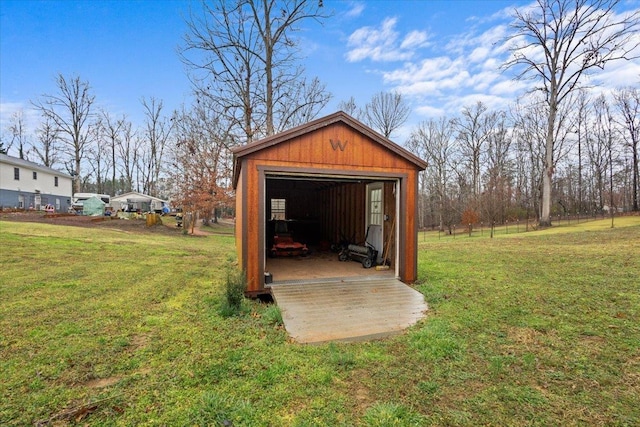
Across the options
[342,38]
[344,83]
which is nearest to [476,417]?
[342,38]

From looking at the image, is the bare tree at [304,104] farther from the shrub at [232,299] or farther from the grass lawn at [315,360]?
the shrub at [232,299]

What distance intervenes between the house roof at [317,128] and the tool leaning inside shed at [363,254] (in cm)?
258

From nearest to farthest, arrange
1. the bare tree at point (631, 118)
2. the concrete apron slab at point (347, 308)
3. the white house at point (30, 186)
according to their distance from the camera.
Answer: the concrete apron slab at point (347, 308) < the white house at point (30, 186) < the bare tree at point (631, 118)

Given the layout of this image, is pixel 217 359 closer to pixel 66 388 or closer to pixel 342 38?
pixel 66 388

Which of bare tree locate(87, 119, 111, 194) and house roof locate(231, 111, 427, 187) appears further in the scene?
bare tree locate(87, 119, 111, 194)

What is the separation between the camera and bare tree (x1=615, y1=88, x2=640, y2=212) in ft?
92.8

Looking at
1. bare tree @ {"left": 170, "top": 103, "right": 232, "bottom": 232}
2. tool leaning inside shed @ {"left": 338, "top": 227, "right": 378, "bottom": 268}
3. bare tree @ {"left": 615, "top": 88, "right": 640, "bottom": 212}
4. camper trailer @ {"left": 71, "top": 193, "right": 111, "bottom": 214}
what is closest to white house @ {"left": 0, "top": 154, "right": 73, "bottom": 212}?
camper trailer @ {"left": 71, "top": 193, "right": 111, "bottom": 214}

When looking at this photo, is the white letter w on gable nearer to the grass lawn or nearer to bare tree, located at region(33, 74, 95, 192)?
the grass lawn

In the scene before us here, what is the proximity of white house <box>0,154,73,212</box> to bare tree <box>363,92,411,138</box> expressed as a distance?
31.8 metres

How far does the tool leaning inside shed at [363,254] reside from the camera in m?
8.15

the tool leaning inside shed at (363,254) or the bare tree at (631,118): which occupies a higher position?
the bare tree at (631,118)

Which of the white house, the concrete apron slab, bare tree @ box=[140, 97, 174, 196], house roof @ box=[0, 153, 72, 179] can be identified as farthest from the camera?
bare tree @ box=[140, 97, 174, 196]

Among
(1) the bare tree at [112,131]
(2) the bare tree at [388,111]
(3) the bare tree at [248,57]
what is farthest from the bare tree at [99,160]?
(2) the bare tree at [388,111]

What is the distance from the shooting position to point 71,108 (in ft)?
102
